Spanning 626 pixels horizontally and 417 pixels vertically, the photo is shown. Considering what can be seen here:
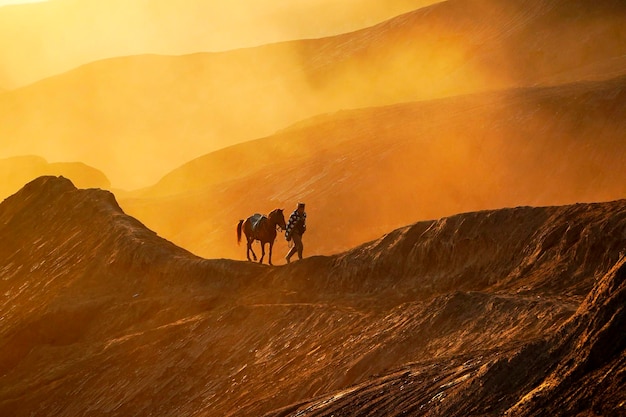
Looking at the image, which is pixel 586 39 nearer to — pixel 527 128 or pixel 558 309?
pixel 527 128

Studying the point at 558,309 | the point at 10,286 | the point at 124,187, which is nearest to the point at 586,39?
the point at 124,187

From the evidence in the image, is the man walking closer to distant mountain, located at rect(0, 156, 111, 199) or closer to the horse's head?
the horse's head

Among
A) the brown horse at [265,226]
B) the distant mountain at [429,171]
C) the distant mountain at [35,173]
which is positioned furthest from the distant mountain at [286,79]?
the brown horse at [265,226]

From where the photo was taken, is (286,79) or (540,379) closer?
(540,379)

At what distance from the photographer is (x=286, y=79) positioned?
153875 millimetres

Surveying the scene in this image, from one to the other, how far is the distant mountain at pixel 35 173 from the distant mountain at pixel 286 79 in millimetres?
35028

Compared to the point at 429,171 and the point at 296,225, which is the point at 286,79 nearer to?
the point at 429,171

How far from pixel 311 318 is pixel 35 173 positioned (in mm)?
80919

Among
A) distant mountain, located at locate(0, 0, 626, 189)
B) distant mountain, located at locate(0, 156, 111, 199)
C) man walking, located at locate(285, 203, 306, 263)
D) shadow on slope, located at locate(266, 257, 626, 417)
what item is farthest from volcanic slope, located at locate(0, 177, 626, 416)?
distant mountain, located at locate(0, 156, 111, 199)

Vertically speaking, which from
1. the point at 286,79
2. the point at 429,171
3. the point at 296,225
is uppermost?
the point at 286,79

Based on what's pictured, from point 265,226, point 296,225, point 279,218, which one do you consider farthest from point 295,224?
point 265,226

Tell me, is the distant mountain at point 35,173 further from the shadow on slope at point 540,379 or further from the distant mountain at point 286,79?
the shadow on slope at point 540,379

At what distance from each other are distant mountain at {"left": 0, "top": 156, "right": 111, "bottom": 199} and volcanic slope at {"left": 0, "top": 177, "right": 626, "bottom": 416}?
6452 cm

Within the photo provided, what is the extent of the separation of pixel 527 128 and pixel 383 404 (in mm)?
54072
